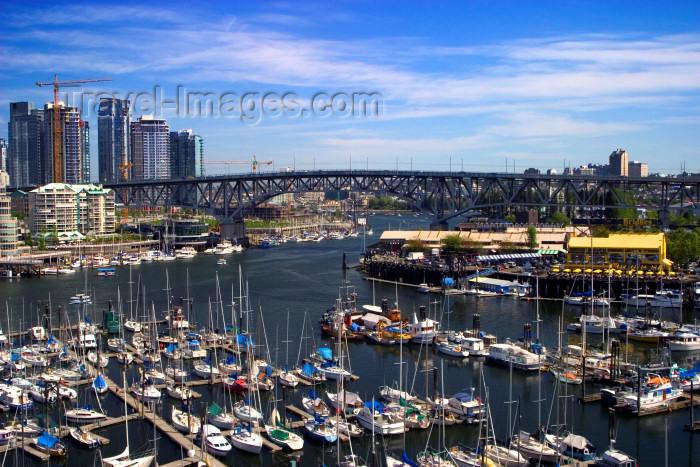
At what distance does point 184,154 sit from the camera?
91.7 metres

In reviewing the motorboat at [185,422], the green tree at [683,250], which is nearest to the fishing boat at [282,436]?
the motorboat at [185,422]

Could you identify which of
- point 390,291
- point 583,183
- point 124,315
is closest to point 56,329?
point 124,315

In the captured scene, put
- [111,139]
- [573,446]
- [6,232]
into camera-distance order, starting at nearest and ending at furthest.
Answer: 1. [573,446]
2. [6,232]
3. [111,139]

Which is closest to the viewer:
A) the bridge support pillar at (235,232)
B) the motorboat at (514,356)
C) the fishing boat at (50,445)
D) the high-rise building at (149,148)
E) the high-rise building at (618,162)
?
the fishing boat at (50,445)

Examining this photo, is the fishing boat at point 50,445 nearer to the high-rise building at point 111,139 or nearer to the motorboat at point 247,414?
the motorboat at point 247,414

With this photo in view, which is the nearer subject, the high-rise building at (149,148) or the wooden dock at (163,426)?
the wooden dock at (163,426)

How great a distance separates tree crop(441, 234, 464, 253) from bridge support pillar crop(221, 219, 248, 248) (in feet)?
56.2

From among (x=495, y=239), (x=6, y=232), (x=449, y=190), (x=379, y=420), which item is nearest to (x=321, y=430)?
(x=379, y=420)

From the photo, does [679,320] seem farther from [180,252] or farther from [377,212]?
[377,212]

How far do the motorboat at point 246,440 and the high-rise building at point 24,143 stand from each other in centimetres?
6636

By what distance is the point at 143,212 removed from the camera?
65562 mm

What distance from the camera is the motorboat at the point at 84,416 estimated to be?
11.5 m

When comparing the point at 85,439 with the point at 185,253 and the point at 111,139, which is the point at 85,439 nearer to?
the point at 185,253

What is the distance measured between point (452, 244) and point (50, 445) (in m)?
22.1
